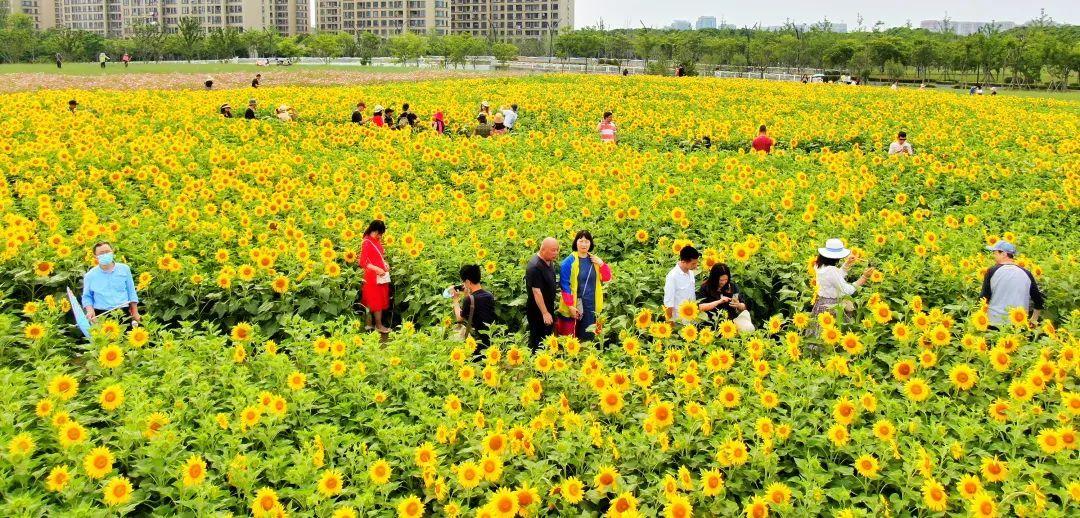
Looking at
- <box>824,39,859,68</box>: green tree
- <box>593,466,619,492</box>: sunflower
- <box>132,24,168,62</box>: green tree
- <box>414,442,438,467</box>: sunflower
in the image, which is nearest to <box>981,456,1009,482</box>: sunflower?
<box>593,466,619,492</box>: sunflower

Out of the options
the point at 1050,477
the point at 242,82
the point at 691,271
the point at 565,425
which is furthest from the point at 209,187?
the point at 242,82

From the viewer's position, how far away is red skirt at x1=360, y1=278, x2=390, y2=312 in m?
7.75

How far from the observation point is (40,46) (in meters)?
91.4

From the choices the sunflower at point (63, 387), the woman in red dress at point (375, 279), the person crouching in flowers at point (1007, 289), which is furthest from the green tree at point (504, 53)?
the sunflower at point (63, 387)

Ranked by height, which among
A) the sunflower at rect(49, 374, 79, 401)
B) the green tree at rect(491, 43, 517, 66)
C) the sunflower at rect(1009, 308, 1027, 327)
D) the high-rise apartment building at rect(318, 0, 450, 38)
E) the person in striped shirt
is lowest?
the sunflower at rect(49, 374, 79, 401)

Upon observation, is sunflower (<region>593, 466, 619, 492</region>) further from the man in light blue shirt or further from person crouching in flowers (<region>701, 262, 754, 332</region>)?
the man in light blue shirt

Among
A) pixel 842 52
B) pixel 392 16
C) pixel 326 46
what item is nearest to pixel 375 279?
pixel 842 52

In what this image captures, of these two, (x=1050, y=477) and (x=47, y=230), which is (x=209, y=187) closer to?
(x=47, y=230)

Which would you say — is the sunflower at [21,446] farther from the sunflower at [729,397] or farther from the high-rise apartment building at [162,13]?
the high-rise apartment building at [162,13]

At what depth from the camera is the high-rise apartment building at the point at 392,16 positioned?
540 feet

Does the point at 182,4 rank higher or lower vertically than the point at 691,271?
higher

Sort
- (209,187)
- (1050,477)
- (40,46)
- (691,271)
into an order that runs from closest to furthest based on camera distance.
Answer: (1050,477) < (691,271) < (209,187) < (40,46)

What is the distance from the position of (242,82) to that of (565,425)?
39.5m

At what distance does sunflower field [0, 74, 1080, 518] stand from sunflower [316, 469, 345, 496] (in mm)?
21
